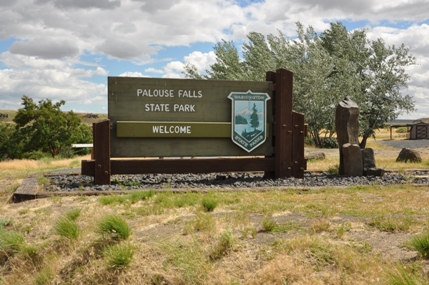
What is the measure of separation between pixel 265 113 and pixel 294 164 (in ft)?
4.60

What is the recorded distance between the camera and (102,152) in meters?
9.81

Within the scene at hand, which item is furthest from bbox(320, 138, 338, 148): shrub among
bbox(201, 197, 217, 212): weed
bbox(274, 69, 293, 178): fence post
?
bbox(201, 197, 217, 212): weed

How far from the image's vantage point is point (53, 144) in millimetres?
36062

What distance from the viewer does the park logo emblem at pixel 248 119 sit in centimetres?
1063

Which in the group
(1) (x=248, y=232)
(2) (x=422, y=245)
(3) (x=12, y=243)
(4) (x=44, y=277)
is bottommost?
(4) (x=44, y=277)

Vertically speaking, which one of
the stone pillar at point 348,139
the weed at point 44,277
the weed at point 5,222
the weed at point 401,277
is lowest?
the weed at point 44,277

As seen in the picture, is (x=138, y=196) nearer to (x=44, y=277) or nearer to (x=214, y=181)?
(x=44, y=277)

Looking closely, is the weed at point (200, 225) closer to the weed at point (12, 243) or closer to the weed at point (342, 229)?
the weed at point (342, 229)

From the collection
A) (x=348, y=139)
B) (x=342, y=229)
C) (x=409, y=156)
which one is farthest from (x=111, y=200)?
(x=409, y=156)

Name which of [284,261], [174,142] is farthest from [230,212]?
[174,142]

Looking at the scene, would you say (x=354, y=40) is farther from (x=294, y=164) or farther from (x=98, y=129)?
(x=98, y=129)

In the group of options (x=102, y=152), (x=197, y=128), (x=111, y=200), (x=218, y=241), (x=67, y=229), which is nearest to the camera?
(x=218, y=241)

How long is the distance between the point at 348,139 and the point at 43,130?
29151 millimetres

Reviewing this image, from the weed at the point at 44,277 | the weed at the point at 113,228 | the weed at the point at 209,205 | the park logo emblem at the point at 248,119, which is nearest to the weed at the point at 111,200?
the weed at the point at 209,205
